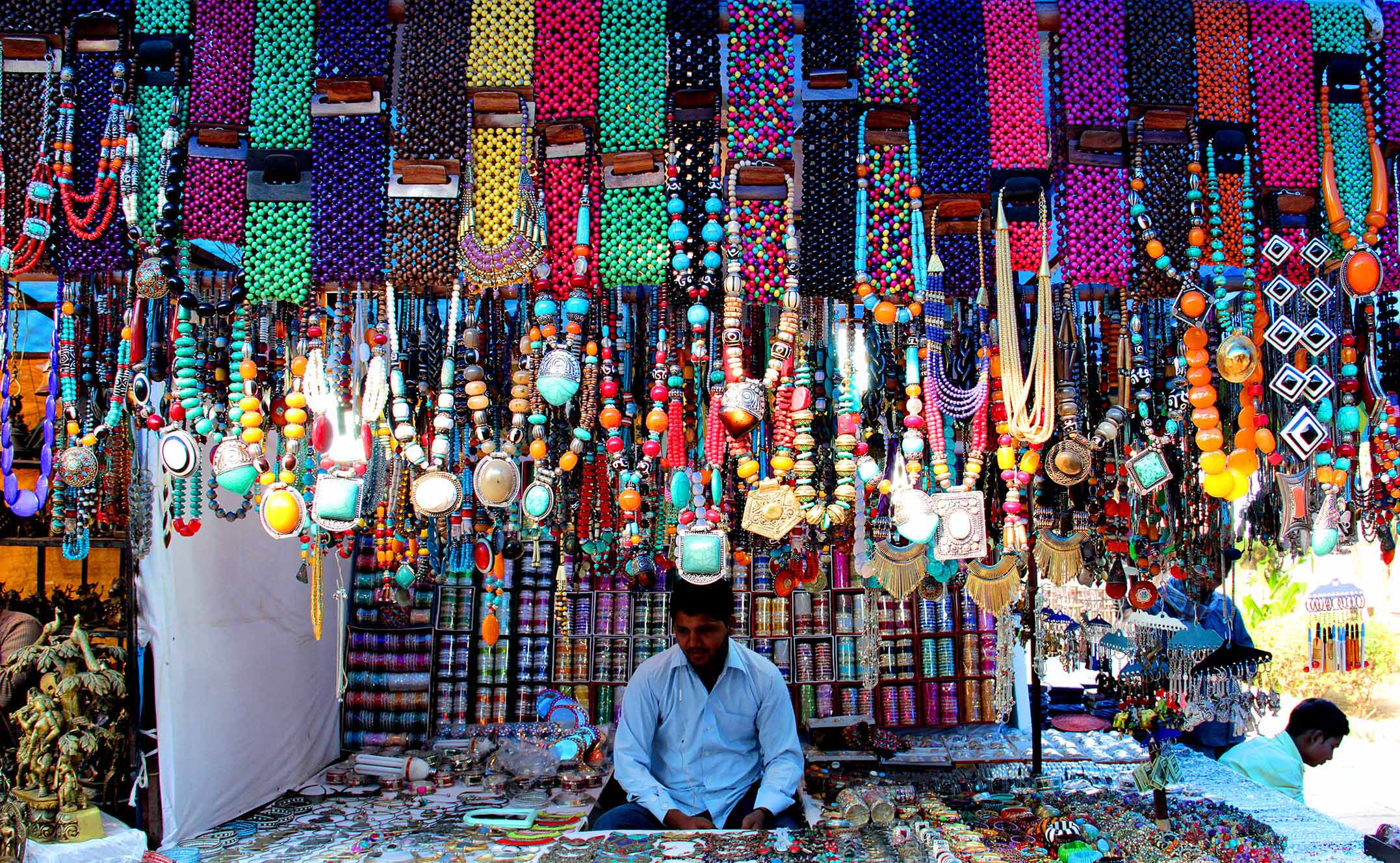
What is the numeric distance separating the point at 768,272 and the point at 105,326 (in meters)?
2.00

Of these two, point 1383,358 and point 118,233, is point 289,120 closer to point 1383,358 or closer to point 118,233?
point 118,233

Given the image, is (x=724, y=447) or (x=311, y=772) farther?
(x=311, y=772)

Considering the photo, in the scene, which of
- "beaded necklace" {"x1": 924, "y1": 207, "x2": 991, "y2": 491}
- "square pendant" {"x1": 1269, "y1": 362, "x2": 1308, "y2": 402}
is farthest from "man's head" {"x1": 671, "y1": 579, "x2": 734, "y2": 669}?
"square pendant" {"x1": 1269, "y1": 362, "x2": 1308, "y2": 402}

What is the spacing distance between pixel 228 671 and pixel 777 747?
251 cm

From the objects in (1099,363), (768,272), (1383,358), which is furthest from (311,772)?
(1383,358)

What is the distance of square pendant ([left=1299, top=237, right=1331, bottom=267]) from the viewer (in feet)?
7.30

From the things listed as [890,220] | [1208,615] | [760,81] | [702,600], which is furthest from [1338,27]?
[1208,615]

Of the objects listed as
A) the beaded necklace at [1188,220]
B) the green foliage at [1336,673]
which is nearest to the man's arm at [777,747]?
the beaded necklace at [1188,220]

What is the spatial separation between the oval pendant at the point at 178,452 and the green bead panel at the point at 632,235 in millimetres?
1216

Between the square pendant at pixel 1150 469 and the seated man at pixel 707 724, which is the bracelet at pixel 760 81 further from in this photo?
the seated man at pixel 707 724

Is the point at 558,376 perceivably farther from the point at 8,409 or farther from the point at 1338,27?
the point at 1338,27

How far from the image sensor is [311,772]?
15.9ft

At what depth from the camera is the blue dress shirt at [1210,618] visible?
434cm

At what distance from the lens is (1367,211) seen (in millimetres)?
2209
